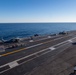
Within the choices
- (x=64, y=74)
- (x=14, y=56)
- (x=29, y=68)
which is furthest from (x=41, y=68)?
(x=14, y=56)

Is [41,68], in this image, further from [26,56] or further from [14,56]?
[14,56]

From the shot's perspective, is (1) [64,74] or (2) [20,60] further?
(2) [20,60]

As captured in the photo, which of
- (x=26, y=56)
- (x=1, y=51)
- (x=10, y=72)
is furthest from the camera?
(x=1, y=51)

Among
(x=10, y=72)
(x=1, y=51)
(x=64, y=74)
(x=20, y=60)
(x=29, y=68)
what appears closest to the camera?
(x=64, y=74)

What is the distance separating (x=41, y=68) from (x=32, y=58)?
13.7 feet

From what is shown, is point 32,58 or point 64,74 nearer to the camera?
point 64,74

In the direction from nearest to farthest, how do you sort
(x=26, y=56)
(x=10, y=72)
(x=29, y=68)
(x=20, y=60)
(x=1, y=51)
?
(x=10, y=72)
(x=29, y=68)
(x=20, y=60)
(x=26, y=56)
(x=1, y=51)

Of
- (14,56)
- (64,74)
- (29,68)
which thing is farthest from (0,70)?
(64,74)

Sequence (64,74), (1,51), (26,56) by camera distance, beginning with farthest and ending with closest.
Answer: (1,51)
(26,56)
(64,74)

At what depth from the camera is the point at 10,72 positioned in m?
13.5

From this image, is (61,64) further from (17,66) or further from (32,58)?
(17,66)

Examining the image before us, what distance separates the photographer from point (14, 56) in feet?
61.8

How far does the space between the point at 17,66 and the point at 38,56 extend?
5.02m

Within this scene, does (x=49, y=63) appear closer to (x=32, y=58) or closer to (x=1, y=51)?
(x=32, y=58)
